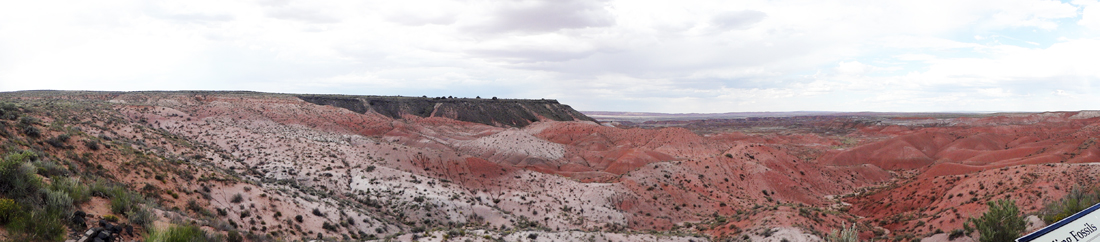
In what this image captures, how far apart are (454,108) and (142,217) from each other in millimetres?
100790

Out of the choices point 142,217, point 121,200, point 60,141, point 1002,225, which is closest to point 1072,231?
point 1002,225

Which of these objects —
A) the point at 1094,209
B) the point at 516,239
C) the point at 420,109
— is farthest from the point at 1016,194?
the point at 420,109

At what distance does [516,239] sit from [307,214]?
9169 millimetres

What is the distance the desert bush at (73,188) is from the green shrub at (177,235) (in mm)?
2601

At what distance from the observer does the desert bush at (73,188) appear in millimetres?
11609

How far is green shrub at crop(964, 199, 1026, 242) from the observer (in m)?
13.2

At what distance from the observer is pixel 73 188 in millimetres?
11977

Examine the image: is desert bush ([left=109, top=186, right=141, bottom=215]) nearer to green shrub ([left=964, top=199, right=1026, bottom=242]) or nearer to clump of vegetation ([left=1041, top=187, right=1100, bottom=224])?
green shrub ([left=964, top=199, right=1026, bottom=242])

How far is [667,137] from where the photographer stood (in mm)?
69875

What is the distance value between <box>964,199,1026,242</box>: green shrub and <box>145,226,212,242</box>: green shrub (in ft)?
65.4

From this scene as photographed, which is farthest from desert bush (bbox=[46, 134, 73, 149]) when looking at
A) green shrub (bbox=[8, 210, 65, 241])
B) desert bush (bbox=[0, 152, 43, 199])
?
green shrub (bbox=[8, 210, 65, 241])

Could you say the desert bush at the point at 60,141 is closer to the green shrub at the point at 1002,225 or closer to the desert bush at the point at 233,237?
the desert bush at the point at 233,237

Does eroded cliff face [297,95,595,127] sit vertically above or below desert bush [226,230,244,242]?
above

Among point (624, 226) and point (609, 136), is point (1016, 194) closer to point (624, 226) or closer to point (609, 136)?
point (624, 226)
